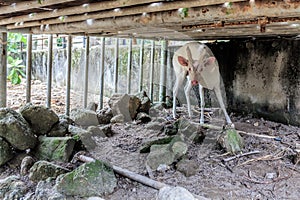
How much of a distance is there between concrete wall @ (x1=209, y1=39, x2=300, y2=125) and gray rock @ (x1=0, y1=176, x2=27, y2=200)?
379 cm

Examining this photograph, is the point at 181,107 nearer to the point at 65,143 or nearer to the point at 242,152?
the point at 242,152

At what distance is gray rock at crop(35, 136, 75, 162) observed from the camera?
11.7ft

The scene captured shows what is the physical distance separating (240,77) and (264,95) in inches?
21.8

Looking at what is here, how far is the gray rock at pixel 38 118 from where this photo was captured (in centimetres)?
398

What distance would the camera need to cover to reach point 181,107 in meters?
6.29

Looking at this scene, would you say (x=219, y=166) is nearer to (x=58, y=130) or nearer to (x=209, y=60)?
(x=209, y=60)

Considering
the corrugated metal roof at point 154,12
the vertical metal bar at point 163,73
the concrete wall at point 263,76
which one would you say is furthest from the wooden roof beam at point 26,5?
the vertical metal bar at point 163,73

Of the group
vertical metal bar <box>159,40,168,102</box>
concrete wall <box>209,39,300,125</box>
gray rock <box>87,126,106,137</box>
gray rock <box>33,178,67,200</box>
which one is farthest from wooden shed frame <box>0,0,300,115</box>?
vertical metal bar <box>159,40,168,102</box>

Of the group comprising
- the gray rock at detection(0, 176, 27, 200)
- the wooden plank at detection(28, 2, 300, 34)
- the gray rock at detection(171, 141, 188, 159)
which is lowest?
the gray rock at detection(0, 176, 27, 200)

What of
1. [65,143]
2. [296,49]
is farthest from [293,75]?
[65,143]

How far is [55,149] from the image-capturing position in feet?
12.0

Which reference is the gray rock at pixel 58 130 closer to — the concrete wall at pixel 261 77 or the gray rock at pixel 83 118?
the gray rock at pixel 83 118

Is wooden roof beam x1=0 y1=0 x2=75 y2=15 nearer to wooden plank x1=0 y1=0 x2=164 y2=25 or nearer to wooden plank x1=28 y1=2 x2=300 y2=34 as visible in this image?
wooden plank x1=0 y1=0 x2=164 y2=25

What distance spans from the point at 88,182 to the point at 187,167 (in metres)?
0.99
